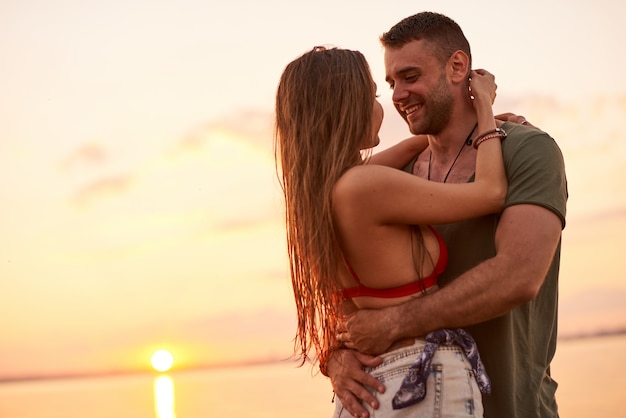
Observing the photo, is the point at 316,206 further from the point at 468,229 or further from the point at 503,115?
the point at 503,115

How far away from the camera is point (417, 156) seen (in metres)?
4.15

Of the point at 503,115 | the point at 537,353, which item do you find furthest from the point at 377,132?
the point at 537,353

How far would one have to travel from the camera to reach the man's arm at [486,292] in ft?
9.98

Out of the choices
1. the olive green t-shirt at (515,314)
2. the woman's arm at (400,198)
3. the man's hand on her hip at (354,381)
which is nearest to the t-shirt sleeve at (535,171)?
the olive green t-shirt at (515,314)

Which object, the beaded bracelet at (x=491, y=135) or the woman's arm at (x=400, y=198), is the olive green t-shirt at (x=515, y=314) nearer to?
the beaded bracelet at (x=491, y=135)

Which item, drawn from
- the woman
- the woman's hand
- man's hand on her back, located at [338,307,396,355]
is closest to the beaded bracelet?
the woman

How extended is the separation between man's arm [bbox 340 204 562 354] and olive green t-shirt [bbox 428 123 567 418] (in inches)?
4.3

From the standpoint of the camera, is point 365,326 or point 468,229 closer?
point 365,326

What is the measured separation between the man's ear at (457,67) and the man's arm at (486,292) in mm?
883

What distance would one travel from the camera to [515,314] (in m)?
3.39

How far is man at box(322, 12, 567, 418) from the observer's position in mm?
3078

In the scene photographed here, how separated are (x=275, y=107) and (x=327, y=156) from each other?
33 cm

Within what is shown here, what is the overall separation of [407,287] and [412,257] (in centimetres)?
10

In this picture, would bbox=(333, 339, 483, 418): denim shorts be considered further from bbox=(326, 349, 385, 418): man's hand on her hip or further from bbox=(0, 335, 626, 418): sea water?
bbox=(0, 335, 626, 418): sea water
